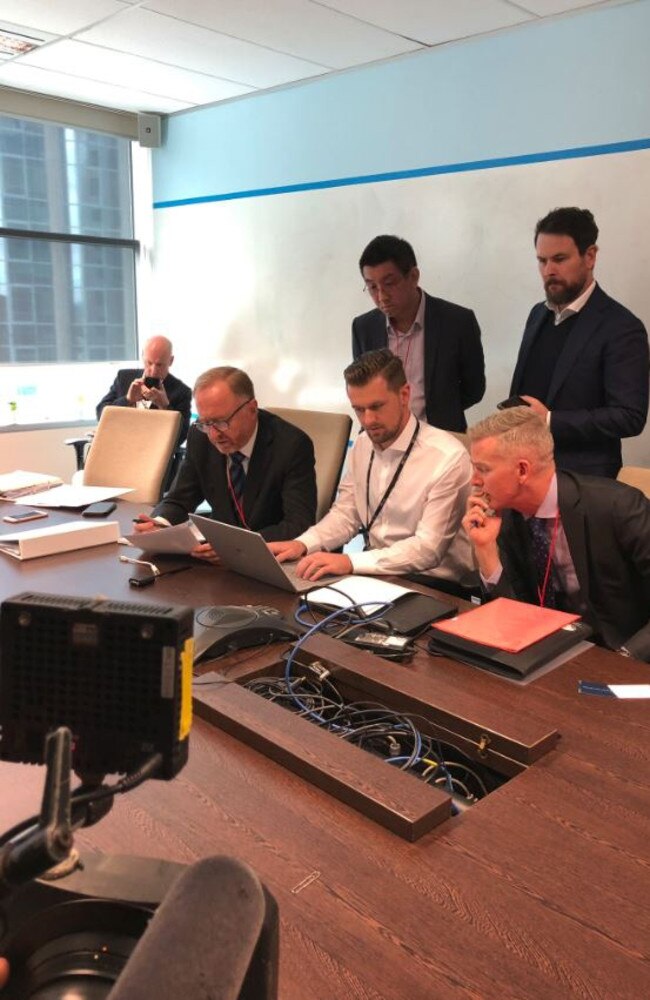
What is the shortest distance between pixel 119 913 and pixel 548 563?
4.95 feet

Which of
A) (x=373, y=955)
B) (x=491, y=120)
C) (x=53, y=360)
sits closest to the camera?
(x=373, y=955)

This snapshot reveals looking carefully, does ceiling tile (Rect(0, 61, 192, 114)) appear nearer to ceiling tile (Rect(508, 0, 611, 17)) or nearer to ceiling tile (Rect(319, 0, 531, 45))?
ceiling tile (Rect(319, 0, 531, 45))

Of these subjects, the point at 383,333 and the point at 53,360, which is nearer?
the point at 383,333

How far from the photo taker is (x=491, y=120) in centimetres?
364

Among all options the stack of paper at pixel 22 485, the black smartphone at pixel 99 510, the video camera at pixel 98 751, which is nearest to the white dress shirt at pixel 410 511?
the black smartphone at pixel 99 510

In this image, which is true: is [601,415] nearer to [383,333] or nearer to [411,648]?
[383,333]

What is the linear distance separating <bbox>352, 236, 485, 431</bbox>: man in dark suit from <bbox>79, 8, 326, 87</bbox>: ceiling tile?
1.38 meters

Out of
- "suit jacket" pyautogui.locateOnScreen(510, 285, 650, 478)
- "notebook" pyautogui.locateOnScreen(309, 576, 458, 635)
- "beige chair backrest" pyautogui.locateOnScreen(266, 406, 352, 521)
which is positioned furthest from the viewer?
"beige chair backrest" pyautogui.locateOnScreen(266, 406, 352, 521)

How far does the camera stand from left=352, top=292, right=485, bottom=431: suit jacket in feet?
10.6

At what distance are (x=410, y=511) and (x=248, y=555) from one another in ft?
2.16

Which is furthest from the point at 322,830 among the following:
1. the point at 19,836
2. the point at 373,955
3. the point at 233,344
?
the point at 233,344

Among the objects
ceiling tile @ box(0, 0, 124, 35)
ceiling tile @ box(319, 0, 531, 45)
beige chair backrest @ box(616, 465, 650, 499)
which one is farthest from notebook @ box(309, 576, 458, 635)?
ceiling tile @ box(0, 0, 124, 35)

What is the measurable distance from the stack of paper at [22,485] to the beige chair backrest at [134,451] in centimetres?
31

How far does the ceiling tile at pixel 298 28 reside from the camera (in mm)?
3246
